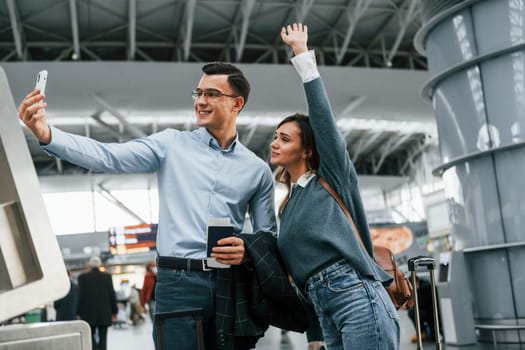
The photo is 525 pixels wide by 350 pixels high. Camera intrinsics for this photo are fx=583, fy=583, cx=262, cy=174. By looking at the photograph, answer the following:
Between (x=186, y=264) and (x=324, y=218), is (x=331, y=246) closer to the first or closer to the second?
(x=324, y=218)

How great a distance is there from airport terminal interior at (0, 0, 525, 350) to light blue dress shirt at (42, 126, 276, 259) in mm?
807

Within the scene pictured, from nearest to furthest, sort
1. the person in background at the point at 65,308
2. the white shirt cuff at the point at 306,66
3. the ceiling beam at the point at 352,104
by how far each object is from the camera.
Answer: the white shirt cuff at the point at 306,66
the person in background at the point at 65,308
the ceiling beam at the point at 352,104

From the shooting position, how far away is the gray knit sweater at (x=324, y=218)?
2145mm

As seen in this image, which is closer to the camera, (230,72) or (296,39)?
(296,39)

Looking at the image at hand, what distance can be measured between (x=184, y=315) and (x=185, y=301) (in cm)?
5

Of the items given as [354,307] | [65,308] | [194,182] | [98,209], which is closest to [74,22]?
[65,308]

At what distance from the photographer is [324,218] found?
7.11 ft

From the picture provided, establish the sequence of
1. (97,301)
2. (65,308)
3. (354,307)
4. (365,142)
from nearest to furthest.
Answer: (354,307)
(97,301)
(65,308)
(365,142)

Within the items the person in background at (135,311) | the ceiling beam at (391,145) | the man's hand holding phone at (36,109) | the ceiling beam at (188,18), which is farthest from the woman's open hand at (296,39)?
the ceiling beam at (391,145)

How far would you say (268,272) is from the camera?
218 centimetres

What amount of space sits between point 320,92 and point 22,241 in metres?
1.44

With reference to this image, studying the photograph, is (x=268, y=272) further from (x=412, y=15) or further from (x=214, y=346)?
(x=412, y=15)

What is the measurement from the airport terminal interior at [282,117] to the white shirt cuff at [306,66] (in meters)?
1.23

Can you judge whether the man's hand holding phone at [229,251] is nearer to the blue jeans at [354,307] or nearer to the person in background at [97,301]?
the blue jeans at [354,307]
